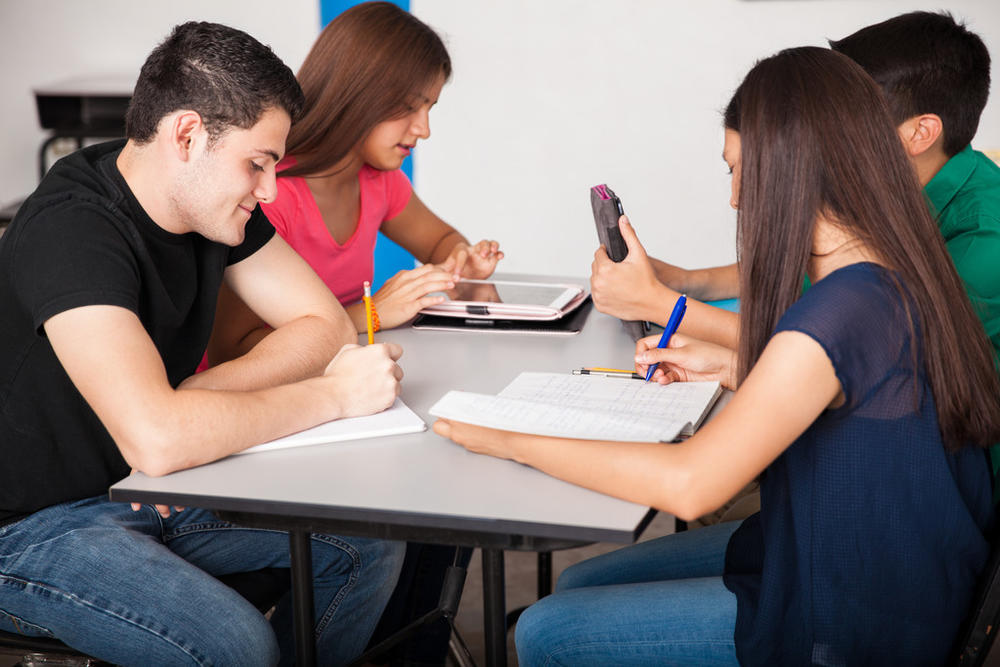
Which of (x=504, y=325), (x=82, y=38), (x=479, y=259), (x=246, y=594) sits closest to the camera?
(x=246, y=594)

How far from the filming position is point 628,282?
1.71m

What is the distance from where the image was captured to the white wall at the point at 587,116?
368 cm

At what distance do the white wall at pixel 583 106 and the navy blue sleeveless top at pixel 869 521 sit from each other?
8.87 ft

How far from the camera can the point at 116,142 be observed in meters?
1.50

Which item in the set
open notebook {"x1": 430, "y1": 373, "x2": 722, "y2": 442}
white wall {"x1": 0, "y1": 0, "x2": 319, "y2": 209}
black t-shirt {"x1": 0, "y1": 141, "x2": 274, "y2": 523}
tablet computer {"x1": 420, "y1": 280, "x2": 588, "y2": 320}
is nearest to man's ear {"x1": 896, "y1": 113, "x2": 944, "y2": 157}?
open notebook {"x1": 430, "y1": 373, "x2": 722, "y2": 442}

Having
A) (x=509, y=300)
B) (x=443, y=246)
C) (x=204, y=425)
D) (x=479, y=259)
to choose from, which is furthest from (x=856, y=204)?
(x=443, y=246)

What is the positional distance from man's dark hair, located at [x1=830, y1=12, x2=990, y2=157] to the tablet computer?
669mm

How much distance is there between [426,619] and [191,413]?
66cm

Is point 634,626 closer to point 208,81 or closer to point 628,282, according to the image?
point 628,282

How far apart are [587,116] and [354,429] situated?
282 centimetres

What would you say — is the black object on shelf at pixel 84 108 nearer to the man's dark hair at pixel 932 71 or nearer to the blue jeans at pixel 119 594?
the blue jeans at pixel 119 594

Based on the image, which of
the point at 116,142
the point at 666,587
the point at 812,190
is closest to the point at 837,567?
the point at 666,587

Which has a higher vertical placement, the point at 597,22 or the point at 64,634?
the point at 597,22

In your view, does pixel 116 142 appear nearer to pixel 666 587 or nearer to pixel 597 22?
pixel 666 587
